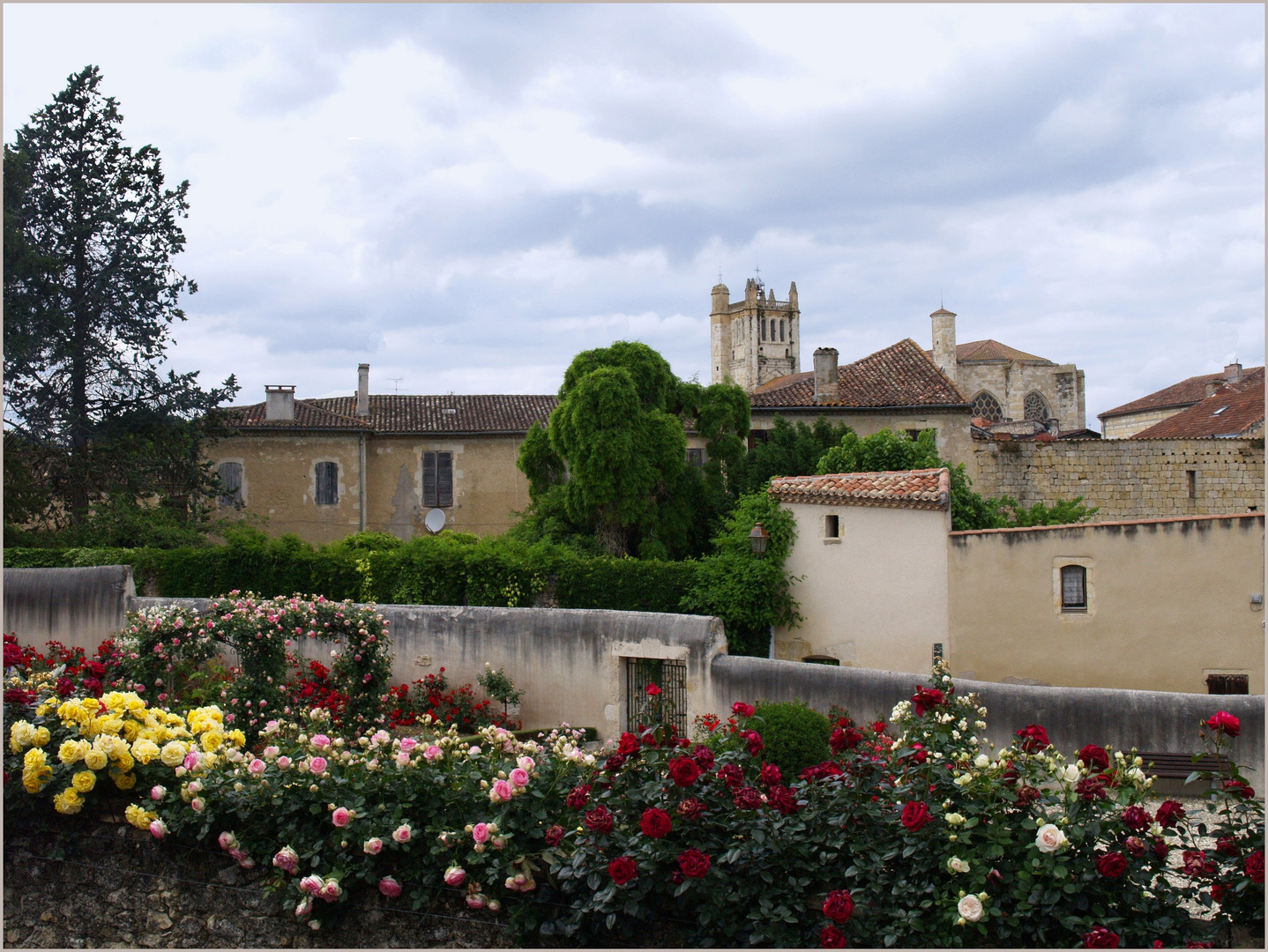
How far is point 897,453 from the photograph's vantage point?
2175cm

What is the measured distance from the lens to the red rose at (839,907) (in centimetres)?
416

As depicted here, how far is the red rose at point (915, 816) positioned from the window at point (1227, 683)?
1216cm

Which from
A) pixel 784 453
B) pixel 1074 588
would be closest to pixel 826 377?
pixel 784 453

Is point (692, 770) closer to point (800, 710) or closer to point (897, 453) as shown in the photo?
point (800, 710)

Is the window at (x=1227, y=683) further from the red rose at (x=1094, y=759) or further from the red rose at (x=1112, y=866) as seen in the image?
the red rose at (x=1112, y=866)

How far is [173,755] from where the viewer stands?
572 centimetres

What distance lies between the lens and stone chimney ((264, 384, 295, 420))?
93.8 feet

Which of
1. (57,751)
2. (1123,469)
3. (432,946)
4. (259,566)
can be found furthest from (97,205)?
(1123,469)

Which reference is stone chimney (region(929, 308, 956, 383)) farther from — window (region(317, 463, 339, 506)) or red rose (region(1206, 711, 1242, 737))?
red rose (region(1206, 711, 1242, 737))

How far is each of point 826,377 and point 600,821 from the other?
85.8ft

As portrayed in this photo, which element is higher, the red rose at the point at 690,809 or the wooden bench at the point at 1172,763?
the red rose at the point at 690,809

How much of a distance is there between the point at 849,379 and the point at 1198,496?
34.5 ft

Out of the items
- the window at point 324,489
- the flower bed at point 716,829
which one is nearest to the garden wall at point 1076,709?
the flower bed at point 716,829

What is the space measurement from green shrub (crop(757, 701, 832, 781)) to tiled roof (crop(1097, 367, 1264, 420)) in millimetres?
47036
